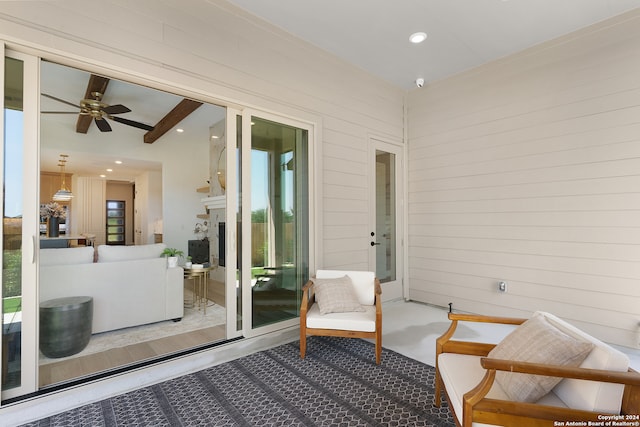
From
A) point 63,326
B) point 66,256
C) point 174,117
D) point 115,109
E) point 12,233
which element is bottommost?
point 63,326

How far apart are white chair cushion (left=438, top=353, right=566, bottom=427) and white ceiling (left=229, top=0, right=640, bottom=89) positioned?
3.08 m

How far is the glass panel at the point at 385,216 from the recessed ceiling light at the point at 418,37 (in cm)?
153

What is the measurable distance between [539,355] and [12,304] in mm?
3161

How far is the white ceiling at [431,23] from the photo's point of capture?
9.80 ft

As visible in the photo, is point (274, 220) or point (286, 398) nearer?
point (286, 398)

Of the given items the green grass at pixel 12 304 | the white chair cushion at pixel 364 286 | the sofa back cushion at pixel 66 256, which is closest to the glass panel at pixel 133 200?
the sofa back cushion at pixel 66 256

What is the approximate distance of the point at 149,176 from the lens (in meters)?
8.62

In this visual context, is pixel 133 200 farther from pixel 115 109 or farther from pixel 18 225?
pixel 18 225

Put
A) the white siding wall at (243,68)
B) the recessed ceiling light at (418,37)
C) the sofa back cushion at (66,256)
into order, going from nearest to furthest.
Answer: the white siding wall at (243,68), the sofa back cushion at (66,256), the recessed ceiling light at (418,37)

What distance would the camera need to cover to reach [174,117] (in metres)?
5.33

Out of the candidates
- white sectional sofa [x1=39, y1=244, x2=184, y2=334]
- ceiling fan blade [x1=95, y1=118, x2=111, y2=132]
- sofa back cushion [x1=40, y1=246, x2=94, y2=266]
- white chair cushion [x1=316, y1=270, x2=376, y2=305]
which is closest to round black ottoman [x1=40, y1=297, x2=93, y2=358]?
white sectional sofa [x1=39, y1=244, x2=184, y2=334]

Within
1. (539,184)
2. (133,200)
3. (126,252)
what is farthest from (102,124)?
(133,200)

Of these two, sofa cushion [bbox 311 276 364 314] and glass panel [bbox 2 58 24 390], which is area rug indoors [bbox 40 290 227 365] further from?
sofa cushion [bbox 311 276 364 314]

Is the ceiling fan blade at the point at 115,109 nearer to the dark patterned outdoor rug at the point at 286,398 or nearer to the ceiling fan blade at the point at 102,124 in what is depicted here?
the ceiling fan blade at the point at 102,124
